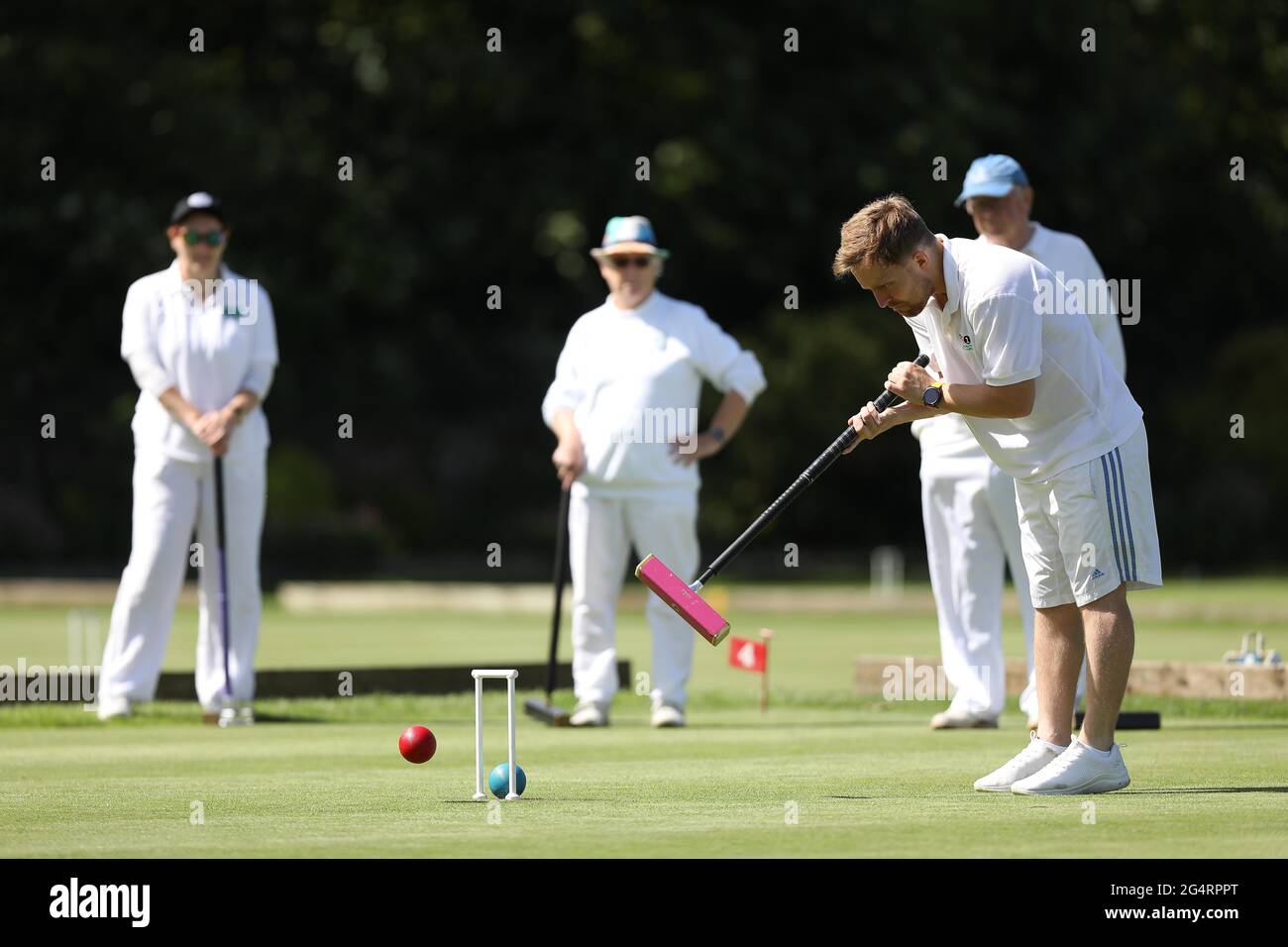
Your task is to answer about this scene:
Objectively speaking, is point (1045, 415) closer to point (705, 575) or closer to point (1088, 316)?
point (705, 575)

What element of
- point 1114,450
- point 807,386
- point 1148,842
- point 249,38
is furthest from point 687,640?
point 249,38

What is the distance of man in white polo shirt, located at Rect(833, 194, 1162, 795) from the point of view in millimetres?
5191

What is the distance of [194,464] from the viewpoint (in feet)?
26.3

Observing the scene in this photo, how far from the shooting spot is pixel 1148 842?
14.4ft

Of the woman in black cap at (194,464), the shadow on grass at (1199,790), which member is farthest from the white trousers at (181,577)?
the shadow on grass at (1199,790)

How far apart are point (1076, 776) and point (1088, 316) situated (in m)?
2.04

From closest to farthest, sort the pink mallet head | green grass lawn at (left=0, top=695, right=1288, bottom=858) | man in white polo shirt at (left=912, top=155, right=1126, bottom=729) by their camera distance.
A: green grass lawn at (left=0, top=695, right=1288, bottom=858)
the pink mallet head
man in white polo shirt at (left=912, top=155, right=1126, bottom=729)

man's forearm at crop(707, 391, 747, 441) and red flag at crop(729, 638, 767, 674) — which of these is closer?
red flag at crop(729, 638, 767, 674)

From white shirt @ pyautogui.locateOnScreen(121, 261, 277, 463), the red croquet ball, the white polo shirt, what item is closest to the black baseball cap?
white shirt @ pyautogui.locateOnScreen(121, 261, 277, 463)

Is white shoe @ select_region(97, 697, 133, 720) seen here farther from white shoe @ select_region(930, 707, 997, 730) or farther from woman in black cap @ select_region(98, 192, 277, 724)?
white shoe @ select_region(930, 707, 997, 730)

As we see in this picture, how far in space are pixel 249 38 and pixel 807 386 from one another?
714 cm

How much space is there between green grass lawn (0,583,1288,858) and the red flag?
0.70ft

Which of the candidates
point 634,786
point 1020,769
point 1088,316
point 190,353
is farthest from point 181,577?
point 1020,769

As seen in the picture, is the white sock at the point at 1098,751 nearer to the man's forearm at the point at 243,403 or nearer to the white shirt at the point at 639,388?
Answer: the white shirt at the point at 639,388
